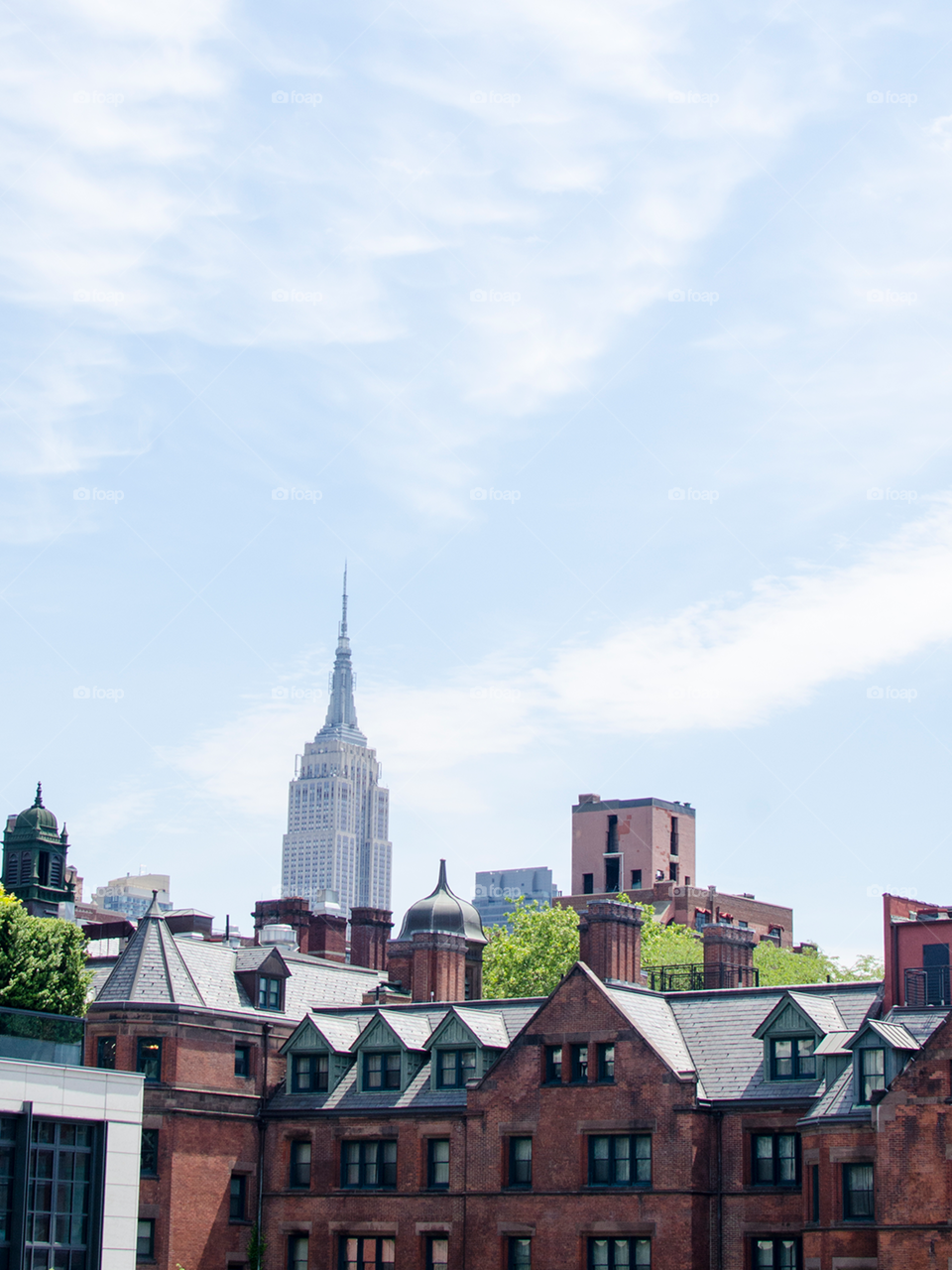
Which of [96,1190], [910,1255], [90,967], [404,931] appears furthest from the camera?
[404,931]

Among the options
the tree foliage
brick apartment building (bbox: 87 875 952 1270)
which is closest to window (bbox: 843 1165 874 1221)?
brick apartment building (bbox: 87 875 952 1270)

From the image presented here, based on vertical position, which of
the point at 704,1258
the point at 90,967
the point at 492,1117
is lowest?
the point at 704,1258

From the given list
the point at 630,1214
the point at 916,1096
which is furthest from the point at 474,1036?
the point at 916,1096

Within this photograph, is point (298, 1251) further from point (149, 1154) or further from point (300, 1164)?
point (149, 1154)

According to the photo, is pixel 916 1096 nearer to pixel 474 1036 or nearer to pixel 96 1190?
pixel 474 1036

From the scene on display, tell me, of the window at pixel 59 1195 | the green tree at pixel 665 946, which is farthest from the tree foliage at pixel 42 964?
the green tree at pixel 665 946

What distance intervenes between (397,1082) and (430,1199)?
5080mm

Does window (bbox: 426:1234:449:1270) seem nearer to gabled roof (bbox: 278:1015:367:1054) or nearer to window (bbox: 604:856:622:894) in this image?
gabled roof (bbox: 278:1015:367:1054)

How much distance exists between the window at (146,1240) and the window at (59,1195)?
7450 millimetres

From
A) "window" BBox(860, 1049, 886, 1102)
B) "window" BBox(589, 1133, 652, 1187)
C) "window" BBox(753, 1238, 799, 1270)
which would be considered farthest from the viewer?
"window" BBox(589, 1133, 652, 1187)

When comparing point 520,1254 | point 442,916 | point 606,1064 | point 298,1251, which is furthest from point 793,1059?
point 442,916

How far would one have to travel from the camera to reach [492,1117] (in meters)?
70.2

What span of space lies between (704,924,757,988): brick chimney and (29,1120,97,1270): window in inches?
1107

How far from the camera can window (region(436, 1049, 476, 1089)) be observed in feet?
238
